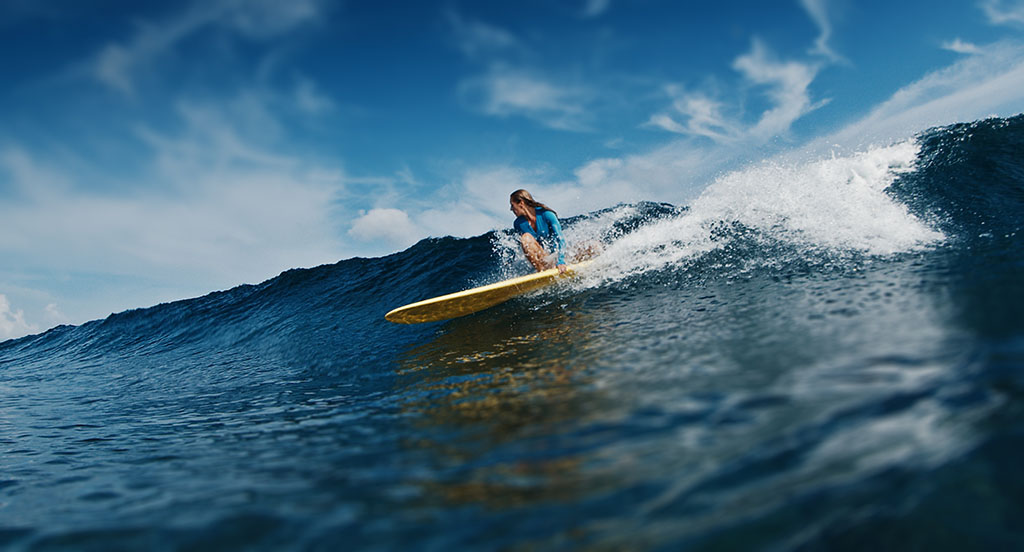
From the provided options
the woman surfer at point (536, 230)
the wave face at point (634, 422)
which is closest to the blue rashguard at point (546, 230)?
the woman surfer at point (536, 230)

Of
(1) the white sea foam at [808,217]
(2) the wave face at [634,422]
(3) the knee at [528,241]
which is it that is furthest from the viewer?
(3) the knee at [528,241]

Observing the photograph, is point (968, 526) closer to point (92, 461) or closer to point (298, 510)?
point (298, 510)

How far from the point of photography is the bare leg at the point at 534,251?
8.62 metres

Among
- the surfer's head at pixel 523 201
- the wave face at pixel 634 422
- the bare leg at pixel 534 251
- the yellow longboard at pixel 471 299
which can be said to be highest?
the surfer's head at pixel 523 201

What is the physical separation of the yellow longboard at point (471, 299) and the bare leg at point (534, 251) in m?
0.26

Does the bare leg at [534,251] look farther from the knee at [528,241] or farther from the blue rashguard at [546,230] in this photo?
the blue rashguard at [546,230]

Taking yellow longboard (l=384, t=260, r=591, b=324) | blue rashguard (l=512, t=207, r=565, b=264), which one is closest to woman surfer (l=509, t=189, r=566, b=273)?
blue rashguard (l=512, t=207, r=565, b=264)

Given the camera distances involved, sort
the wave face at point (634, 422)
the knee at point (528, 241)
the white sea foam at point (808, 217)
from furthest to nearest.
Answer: the knee at point (528, 241), the white sea foam at point (808, 217), the wave face at point (634, 422)

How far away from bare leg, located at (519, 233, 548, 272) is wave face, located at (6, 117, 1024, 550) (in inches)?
26.6

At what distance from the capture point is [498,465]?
2.39m

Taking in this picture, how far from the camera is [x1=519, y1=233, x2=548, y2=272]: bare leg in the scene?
8625mm

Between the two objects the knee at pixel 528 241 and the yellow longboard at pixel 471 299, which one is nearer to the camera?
the yellow longboard at pixel 471 299

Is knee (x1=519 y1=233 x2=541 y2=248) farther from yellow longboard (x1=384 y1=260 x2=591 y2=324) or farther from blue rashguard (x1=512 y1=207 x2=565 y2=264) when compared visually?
yellow longboard (x1=384 y1=260 x2=591 y2=324)

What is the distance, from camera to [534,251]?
866 cm
